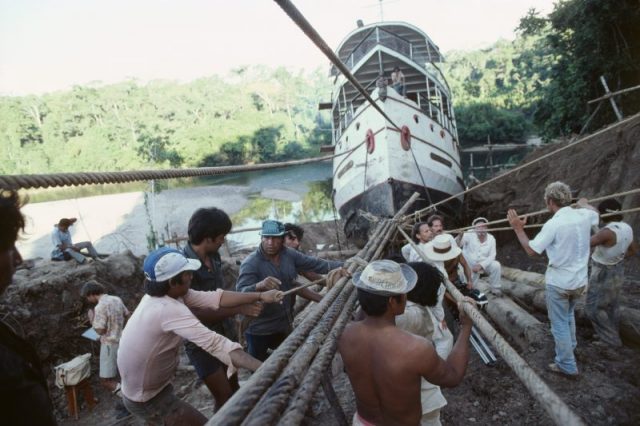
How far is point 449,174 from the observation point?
910 centimetres

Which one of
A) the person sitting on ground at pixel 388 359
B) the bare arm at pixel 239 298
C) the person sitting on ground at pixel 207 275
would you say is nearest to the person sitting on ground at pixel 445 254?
the person sitting on ground at pixel 388 359

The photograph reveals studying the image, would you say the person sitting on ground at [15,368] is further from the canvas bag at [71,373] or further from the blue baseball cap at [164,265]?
the canvas bag at [71,373]

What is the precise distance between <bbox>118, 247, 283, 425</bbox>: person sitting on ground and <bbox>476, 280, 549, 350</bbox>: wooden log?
3085 millimetres

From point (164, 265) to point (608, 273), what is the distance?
360 cm

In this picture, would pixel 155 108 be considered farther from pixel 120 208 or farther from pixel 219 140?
pixel 120 208

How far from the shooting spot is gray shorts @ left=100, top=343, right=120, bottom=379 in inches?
144

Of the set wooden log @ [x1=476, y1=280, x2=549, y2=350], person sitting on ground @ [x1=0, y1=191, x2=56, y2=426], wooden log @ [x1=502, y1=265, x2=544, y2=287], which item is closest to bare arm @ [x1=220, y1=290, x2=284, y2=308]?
person sitting on ground @ [x1=0, y1=191, x2=56, y2=426]

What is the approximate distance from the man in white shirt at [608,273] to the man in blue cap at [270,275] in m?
2.34

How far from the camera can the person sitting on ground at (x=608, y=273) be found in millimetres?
2945

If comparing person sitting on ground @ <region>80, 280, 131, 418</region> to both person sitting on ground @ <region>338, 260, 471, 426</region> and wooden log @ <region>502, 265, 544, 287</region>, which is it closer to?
person sitting on ground @ <region>338, 260, 471, 426</region>

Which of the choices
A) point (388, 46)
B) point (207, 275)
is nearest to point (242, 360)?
point (207, 275)

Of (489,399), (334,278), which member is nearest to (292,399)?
(334,278)

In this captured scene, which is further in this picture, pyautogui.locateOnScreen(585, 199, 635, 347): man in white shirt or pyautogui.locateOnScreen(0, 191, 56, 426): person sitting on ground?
pyautogui.locateOnScreen(585, 199, 635, 347): man in white shirt

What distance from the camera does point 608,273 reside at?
10.0 feet
